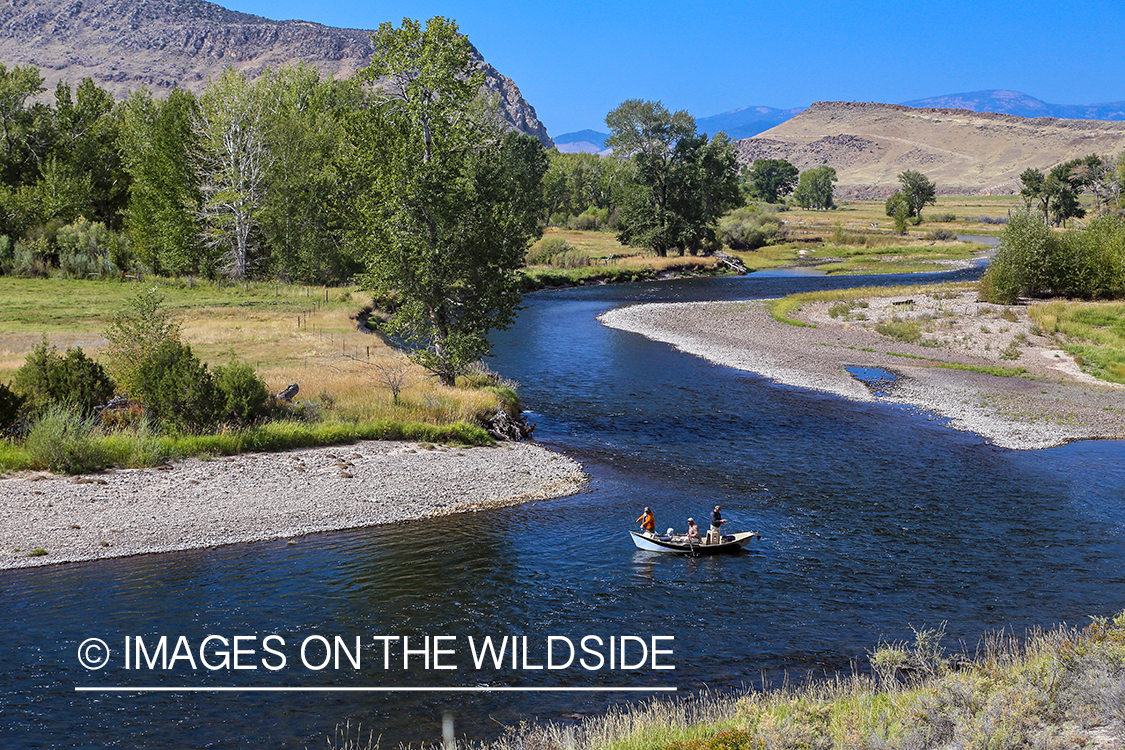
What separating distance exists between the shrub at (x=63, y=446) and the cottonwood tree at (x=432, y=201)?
12.5 m

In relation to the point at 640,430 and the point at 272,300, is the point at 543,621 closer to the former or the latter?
the point at 640,430

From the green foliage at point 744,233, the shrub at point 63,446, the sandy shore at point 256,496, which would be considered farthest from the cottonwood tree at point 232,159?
the green foliage at point 744,233

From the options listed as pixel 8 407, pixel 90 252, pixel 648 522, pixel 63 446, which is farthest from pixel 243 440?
pixel 90 252

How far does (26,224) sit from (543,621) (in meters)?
78.9

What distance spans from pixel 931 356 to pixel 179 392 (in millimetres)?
42342

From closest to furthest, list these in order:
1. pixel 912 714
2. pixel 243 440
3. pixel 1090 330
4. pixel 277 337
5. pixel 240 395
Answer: pixel 912 714
pixel 243 440
pixel 240 395
pixel 277 337
pixel 1090 330

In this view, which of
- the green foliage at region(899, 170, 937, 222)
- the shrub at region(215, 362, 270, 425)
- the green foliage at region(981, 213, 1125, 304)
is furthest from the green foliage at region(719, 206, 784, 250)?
the shrub at region(215, 362, 270, 425)

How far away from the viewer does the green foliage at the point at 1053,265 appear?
66062mm

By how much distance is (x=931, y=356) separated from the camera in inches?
2028

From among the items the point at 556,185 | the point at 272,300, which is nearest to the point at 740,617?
the point at 272,300

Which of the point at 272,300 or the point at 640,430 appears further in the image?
the point at 272,300

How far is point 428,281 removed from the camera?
34938 mm

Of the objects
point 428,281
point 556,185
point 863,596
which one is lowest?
point 863,596

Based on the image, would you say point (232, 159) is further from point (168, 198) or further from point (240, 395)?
point (240, 395)
